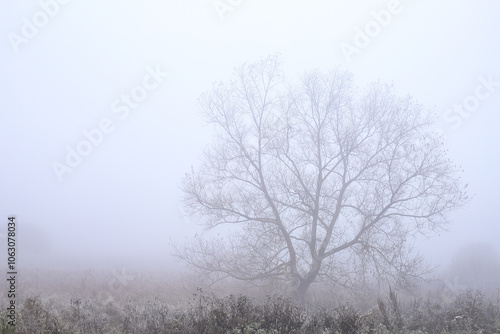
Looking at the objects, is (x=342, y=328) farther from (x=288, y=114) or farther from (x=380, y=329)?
(x=288, y=114)

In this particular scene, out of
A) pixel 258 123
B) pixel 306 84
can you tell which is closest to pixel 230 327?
pixel 258 123

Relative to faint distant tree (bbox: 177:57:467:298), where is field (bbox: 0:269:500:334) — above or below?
below

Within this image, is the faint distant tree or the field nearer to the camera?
the field

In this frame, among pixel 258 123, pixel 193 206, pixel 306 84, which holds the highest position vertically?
pixel 306 84

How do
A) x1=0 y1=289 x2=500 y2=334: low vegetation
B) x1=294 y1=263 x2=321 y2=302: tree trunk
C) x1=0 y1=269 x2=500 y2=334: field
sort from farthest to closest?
x1=294 y1=263 x2=321 y2=302: tree trunk, x1=0 y1=269 x2=500 y2=334: field, x1=0 y1=289 x2=500 y2=334: low vegetation

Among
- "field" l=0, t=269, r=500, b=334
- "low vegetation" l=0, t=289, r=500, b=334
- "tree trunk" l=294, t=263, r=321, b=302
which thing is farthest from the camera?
"tree trunk" l=294, t=263, r=321, b=302

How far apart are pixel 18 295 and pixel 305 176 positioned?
1049cm

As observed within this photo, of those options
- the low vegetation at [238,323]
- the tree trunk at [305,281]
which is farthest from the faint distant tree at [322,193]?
the low vegetation at [238,323]

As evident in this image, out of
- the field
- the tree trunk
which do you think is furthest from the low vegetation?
the tree trunk

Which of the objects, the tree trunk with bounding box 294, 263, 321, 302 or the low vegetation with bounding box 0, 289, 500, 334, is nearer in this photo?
the low vegetation with bounding box 0, 289, 500, 334

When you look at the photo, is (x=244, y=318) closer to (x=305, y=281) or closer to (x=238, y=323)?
(x=238, y=323)

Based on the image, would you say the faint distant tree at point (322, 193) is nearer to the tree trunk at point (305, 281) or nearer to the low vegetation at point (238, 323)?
the tree trunk at point (305, 281)

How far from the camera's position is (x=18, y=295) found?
11.5 metres

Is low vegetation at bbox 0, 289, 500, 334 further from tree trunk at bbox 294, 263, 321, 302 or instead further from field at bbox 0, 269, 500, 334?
tree trunk at bbox 294, 263, 321, 302
